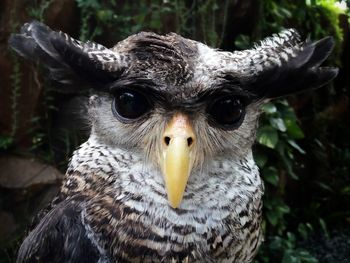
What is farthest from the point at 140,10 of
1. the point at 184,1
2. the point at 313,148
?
the point at 313,148

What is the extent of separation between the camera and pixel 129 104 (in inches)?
51.0

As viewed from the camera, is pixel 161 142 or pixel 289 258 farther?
pixel 289 258

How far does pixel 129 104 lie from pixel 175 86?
13 cm

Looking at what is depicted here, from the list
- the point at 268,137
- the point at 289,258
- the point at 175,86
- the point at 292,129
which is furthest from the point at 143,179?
the point at 289,258

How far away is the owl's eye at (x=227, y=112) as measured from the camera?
51.4 inches

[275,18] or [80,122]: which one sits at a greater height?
[275,18]

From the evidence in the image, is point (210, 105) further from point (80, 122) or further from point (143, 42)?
point (80, 122)

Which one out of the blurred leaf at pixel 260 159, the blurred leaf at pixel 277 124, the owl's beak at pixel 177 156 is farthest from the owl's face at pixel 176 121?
the blurred leaf at pixel 260 159

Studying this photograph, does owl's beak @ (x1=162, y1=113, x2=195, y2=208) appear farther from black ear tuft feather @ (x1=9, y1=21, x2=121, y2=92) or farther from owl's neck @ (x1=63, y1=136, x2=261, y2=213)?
black ear tuft feather @ (x1=9, y1=21, x2=121, y2=92)

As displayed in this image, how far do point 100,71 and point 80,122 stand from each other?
0.58 meters

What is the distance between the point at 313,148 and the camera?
4250mm

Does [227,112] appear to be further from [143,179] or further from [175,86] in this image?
[143,179]

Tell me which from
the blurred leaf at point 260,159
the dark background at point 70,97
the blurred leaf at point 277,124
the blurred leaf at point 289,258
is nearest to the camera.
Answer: the dark background at point 70,97

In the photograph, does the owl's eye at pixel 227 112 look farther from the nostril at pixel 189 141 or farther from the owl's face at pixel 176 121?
the nostril at pixel 189 141
